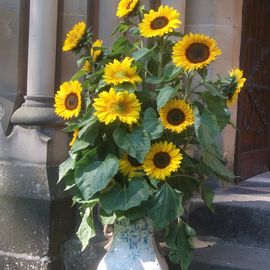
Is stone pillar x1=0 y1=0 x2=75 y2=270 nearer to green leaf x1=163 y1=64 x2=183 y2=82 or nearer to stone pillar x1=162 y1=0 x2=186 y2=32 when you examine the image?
stone pillar x1=162 y1=0 x2=186 y2=32

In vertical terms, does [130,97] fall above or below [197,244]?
above

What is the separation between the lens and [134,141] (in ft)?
7.83

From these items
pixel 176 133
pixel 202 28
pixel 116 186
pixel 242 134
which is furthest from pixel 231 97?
pixel 242 134

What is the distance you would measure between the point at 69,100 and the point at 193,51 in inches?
24.1

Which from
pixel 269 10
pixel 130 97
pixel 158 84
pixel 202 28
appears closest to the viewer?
pixel 130 97

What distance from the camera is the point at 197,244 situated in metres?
3.25

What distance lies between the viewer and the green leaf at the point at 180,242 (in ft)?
8.14

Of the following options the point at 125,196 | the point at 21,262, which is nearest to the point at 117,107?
the point at 125,196

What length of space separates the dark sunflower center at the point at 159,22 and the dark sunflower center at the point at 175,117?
1.25 feet

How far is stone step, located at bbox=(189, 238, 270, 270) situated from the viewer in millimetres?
2908

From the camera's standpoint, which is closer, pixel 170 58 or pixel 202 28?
pixel 170 58

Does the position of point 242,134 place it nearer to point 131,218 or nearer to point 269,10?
point 269,10

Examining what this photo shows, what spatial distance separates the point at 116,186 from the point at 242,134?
81.8 inches

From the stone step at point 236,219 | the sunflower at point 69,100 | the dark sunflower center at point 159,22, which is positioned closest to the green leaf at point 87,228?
the sunflower at point 69,100
